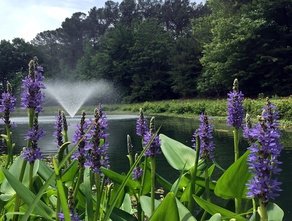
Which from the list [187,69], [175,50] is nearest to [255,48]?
[187,69]

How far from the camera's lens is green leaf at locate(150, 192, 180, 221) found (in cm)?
175

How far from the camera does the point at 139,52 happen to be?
55094 millimetres

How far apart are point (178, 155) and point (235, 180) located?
1.69 ft

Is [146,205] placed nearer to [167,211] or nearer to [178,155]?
[178,155]

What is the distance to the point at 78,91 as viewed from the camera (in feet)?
191

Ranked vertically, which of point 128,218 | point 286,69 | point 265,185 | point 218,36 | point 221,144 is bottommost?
point 221,144

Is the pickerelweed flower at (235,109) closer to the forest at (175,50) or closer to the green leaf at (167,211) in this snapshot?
the green leaf at (167,211)

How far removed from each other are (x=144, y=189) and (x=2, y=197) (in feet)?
2.67

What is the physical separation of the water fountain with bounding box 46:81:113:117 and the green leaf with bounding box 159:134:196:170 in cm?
4643

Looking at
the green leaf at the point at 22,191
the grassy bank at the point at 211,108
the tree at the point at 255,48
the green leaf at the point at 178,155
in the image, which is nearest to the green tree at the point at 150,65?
the grassy bank at the point at 211,108

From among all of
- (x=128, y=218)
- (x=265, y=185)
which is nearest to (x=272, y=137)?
(x=265, y=185)

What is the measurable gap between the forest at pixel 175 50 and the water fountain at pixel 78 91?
45.7 inches

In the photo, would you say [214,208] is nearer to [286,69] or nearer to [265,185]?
[265,185]

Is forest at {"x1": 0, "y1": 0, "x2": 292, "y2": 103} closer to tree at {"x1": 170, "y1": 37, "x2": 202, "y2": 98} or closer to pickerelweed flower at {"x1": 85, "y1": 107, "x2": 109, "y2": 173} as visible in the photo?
tree at {"x1": 170, "y1": 37, "x2": 202, "y2": 98}
